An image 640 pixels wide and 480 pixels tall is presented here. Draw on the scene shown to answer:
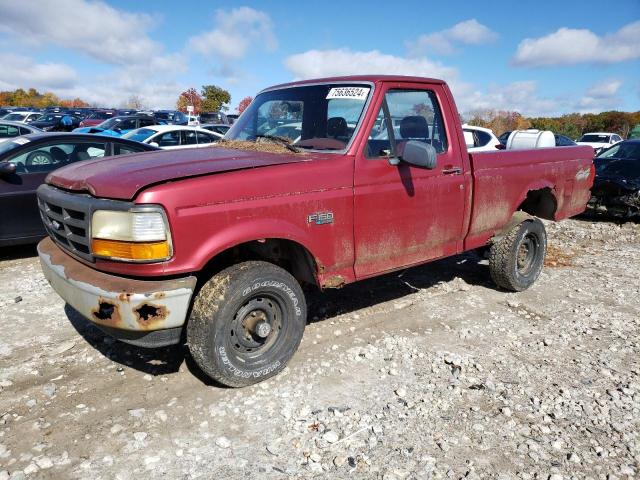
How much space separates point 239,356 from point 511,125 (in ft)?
135

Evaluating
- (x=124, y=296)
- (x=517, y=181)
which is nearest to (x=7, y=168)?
(x=124, y=296)

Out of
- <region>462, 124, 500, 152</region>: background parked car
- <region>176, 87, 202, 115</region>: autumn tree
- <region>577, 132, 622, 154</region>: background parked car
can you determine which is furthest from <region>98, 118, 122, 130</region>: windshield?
<region>176, 87, 202, 115</region>: autumn tree

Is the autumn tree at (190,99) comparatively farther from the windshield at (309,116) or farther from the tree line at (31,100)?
the windshield at (309,116)

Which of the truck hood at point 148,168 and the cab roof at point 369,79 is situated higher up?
the cab roof at point 369,79

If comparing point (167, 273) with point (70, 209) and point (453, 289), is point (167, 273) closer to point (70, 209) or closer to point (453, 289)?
point (70, 209)

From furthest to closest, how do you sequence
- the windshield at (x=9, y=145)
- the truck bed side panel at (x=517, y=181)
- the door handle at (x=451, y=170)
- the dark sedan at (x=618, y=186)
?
the dark sedan at (x=618, y=186) → the windshield at (x=9, y=145) → the truck bed side panel at (x=517, y=181) → the door handle at (x=451, y=170)

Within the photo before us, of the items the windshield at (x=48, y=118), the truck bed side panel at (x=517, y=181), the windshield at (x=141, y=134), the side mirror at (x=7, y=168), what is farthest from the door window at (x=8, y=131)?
the windshield at (x=48, y=118)

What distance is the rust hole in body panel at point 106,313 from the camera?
275 centimetres

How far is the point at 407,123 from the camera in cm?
407

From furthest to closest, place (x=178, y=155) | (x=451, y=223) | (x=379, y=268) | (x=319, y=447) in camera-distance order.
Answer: (x=451, y=223), (x=379, y=268), (x=178, y=155), (x=319, y=447)

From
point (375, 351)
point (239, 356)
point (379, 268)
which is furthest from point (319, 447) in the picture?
point (379, 268)

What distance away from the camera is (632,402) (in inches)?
128

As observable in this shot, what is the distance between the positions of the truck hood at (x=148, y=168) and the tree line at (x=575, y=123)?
34911 mm

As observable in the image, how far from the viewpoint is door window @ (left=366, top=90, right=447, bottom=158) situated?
12.3 ft
